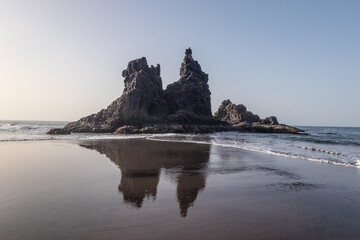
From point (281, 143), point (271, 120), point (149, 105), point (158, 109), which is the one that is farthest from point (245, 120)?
point (281, 143)

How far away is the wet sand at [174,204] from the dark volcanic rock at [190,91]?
6291cm

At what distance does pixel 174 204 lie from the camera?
6.74 metres

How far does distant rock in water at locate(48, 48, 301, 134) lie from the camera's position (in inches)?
2350

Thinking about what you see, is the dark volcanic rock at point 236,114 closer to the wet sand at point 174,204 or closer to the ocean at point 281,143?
the ocean at point 281,143

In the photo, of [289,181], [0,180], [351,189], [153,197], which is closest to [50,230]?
[153,197]

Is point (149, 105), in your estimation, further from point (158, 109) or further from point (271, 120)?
point (271, 120)

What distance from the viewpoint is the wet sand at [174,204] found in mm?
5012

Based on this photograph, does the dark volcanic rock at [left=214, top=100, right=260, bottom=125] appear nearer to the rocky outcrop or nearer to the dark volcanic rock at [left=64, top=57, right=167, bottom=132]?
the rocky outcrop

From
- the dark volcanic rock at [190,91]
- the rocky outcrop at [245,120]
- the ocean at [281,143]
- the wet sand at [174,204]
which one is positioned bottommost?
the wet sand at [174,204]

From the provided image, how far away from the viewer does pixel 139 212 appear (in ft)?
19.7

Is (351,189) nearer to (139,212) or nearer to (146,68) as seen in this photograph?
(139,212)

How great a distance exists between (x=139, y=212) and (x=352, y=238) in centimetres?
449

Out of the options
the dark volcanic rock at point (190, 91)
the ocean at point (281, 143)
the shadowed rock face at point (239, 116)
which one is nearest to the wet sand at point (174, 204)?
the ocean at point (281, 143)

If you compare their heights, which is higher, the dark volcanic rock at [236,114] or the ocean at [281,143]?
the dark volcanic rock at [236,114]
